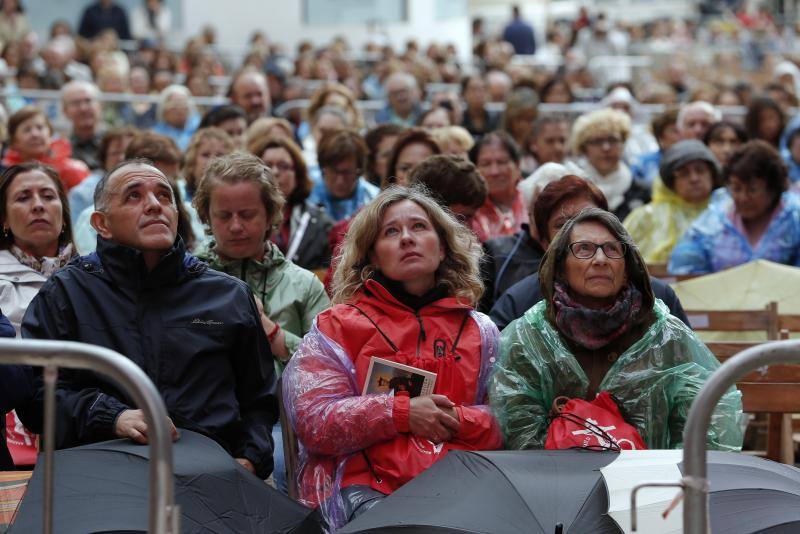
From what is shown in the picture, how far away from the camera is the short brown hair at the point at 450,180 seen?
22.7ft

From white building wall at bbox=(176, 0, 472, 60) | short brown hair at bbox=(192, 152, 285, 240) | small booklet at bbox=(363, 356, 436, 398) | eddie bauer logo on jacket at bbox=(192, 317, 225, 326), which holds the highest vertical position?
white building wall at bbox=(176, 0, 472, 60)

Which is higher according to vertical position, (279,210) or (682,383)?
(279,210)

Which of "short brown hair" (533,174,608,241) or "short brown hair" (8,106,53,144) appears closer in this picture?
"short brown hair" (533,174,608,241)

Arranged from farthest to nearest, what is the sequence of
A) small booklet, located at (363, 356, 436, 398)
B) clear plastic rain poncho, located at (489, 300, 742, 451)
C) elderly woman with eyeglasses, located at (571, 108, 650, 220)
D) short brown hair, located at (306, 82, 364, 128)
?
short brown hair, located at (306, 82, 364, 128) < elderly woman with eyeglasses, located at (571, 108, 650, 220) < small booklet, located at (363, 356, 436, 398) < clear plastic rain poncho, located at (489, 300, 742, 451)

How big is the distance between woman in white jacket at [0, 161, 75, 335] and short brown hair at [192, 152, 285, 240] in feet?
2.07

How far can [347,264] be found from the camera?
5398 millimetres

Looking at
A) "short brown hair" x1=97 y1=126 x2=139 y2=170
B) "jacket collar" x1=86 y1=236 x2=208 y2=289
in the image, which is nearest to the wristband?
"jacket collar" x1=86 y1=236 x2=208 y2=289

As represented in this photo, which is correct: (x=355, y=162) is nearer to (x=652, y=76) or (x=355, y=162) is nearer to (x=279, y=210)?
(x=279, y=210)

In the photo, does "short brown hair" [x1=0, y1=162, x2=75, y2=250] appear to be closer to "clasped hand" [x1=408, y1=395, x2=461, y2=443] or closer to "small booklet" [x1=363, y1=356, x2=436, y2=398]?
"small booklet" [x1=363, y1=356, x2=436, y2=398]

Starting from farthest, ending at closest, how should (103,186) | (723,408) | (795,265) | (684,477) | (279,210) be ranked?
(795,265) < (279,210) < (103,186) < (723,408) < (684,477)

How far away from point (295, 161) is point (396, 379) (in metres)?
3.29

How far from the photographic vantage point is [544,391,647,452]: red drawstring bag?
15.4 feet

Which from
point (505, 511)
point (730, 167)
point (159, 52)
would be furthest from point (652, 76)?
point (505, 511)

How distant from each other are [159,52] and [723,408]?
16.3 meters
